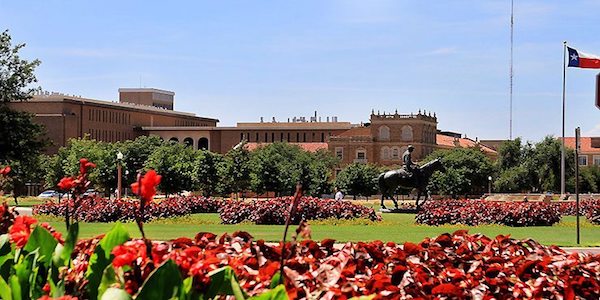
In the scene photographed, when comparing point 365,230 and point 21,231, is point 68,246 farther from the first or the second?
point 365,230

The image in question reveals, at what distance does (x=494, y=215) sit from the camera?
31.7 m

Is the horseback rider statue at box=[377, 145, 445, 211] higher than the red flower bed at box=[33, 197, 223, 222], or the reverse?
the horseback rider statue at box=[377, 145, 445, 211]

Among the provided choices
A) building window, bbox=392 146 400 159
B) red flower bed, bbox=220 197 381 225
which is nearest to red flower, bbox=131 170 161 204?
red flower bed, bbox=220 197 381 225

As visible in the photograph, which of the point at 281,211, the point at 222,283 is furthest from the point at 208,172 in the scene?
the point at 222,283

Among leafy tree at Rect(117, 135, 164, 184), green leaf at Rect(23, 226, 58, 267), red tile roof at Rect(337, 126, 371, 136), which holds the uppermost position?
red tile roof at Rect(337, 126, 371, 136)

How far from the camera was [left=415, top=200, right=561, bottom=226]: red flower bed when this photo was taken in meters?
31.2

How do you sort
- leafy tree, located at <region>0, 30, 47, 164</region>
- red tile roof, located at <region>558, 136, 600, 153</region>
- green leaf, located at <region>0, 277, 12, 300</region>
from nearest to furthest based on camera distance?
green leaf, located at <region>0, 277, 12, 300</region> < leafy tree, located at <region>0, 30, 47, 164</region> < red tile roof, located at <region>558, 136, 600, 153</region>

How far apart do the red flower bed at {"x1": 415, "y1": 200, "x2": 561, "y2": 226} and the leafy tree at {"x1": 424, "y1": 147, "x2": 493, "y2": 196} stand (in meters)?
72.2

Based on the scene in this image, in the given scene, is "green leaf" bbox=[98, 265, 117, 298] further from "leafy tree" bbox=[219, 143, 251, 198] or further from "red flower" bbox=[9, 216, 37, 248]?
"leafy tree" bbox=[219, 143, 251, 198]

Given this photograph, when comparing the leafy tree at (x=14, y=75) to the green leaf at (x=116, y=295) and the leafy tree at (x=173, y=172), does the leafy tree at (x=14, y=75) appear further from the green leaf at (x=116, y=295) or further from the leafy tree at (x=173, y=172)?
→ the green leaf at (x=116, y=295)

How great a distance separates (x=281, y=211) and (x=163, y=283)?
91.5ft

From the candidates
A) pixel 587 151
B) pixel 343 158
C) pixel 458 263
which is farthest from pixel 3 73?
pixel 587 151

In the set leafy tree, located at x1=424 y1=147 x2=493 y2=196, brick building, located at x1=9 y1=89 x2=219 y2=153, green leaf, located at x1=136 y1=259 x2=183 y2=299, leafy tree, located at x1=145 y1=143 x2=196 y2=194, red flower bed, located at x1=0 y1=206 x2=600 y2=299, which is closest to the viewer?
green leaf, located at x1=136 y1=259 x2=183 y2=299

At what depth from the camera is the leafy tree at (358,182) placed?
102 m
